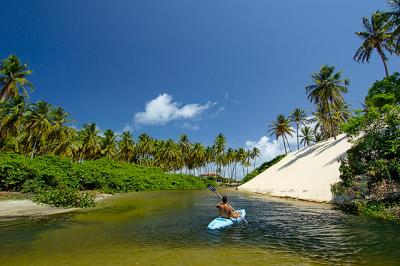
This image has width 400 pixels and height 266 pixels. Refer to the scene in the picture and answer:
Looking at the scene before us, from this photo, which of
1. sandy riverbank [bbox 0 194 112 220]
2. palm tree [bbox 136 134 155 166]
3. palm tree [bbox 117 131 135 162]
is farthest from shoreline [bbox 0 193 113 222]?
palm tree [bbox 136 134 155 166]

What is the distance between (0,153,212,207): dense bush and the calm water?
27.0 feet

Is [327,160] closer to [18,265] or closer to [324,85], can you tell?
[324,85]

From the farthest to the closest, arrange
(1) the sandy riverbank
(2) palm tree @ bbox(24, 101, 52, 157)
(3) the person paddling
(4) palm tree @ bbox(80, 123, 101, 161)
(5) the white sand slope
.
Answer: (4) palm tree @ bbox(80, 123, 101, 161), (2) palm tree @ bbox(24, 101, 52, 157), (5) the white sand slope, (1) the sandy riverbank, (3) the person paddling

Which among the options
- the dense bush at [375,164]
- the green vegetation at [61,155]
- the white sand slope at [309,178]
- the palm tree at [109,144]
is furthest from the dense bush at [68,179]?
the dense bush at [375,164]

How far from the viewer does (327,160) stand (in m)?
39.0

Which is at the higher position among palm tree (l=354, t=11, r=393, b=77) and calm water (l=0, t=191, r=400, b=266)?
palm tree (l=354, t=11, r=393, b=77)

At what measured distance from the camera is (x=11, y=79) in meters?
39.1

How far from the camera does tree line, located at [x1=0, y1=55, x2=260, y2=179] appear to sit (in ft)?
134

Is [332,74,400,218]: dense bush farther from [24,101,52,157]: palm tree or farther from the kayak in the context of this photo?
[24,101,52,157]: palm tree

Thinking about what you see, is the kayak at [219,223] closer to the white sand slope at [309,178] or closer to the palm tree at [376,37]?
the white sand slope at [309,178]

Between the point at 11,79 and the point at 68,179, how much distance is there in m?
16.0

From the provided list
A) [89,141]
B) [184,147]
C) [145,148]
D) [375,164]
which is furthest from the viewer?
[184,147]

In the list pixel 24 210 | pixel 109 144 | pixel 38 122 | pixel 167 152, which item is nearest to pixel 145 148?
pixel 167 152

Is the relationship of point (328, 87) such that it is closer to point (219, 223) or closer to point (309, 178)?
point (309, 178)
